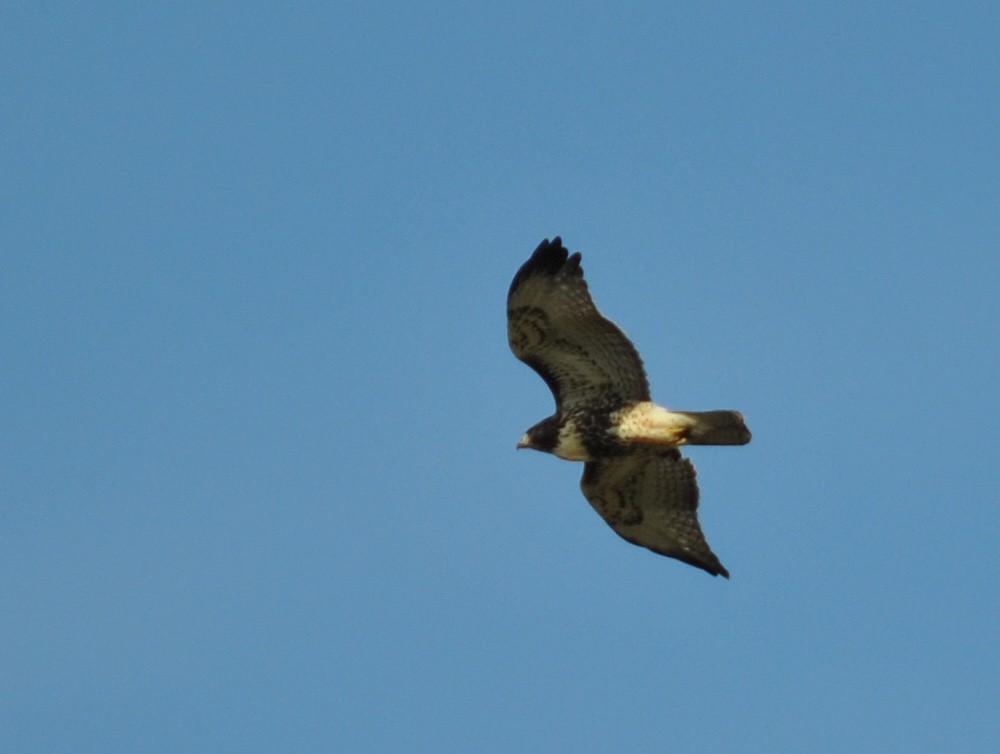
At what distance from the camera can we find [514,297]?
1608 centimetres

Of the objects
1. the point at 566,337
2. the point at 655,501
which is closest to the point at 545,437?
the point at 566,337

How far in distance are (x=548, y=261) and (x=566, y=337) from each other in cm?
75

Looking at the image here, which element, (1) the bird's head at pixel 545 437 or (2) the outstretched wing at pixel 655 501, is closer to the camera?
(1) the bird's head at pixel 545 437

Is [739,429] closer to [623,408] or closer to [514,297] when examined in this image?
[623,408]

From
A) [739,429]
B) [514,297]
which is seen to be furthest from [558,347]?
[739,429]

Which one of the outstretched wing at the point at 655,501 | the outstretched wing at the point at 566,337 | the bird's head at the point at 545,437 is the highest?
the outstretched wing at the point at 566,337

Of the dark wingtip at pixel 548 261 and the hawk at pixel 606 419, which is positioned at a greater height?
the dark wingtip at pixel 548 261

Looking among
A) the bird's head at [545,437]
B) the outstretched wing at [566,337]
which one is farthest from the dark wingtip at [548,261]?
the bird's head at [545,437]

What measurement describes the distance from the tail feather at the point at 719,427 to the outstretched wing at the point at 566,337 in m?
0.54

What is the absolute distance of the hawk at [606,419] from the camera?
1600 cm

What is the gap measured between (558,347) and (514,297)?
65cm

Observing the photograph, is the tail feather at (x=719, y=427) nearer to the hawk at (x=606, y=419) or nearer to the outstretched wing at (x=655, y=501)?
the hawk at (x=606, y=419)

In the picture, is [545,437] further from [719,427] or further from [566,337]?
[719,427]

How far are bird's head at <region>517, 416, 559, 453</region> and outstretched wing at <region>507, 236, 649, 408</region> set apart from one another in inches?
7.6
